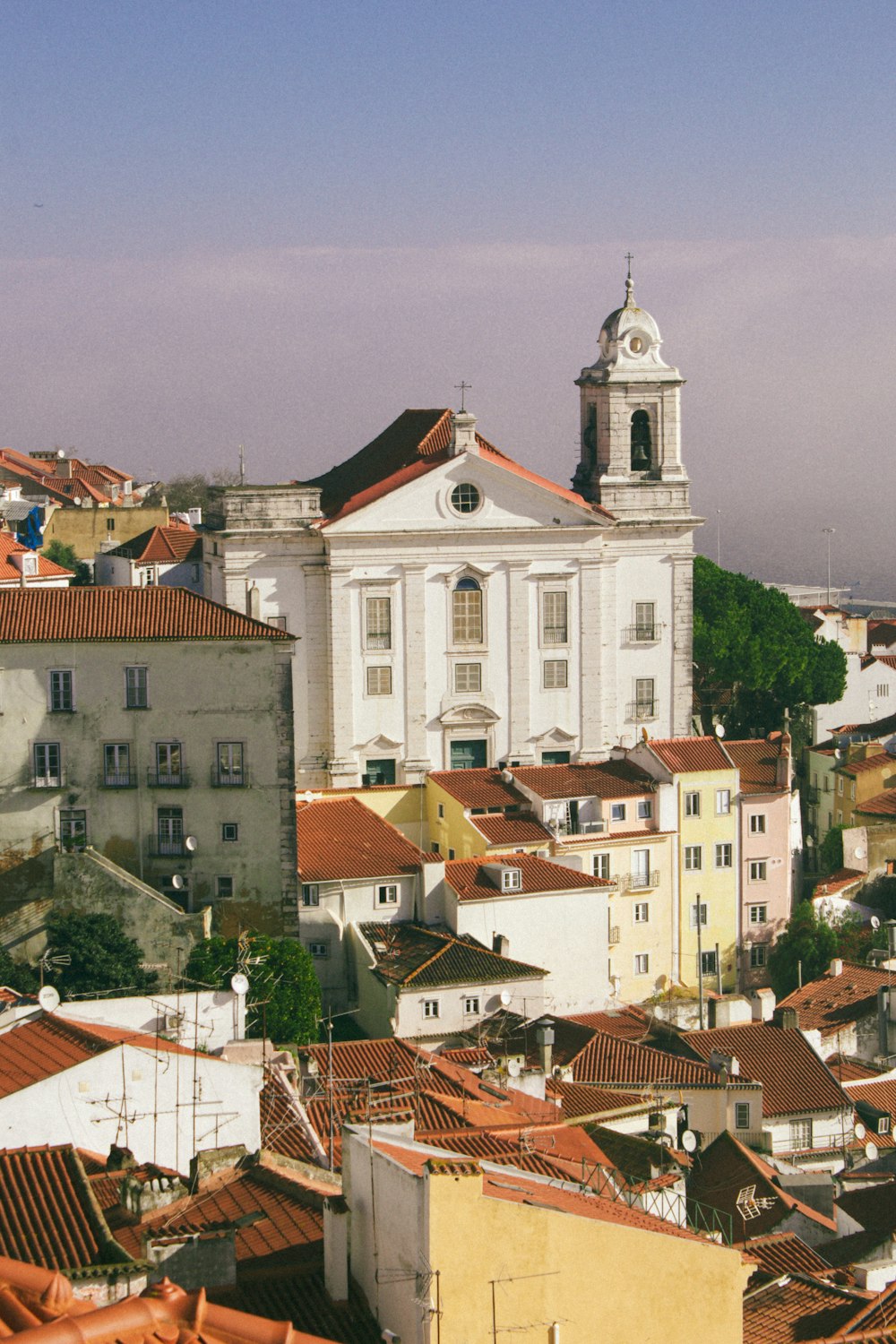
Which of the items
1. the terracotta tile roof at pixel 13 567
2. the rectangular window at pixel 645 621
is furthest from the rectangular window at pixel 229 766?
the terracotta tile roof at pixel 13 567

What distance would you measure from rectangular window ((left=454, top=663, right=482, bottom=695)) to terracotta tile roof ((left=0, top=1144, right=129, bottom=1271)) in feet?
109

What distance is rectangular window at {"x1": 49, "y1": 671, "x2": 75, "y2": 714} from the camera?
3353 cm

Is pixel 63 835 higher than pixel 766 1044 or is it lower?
higher

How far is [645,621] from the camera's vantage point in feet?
162

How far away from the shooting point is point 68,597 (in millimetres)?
34500

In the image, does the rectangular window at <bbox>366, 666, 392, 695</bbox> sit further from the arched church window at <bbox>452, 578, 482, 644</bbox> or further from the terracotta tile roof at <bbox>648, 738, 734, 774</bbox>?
the terracotta tile roof at <bbox>648, 738, 734, 774</bbox>

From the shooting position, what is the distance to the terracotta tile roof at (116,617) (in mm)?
33625

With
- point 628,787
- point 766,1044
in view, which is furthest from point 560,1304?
point 628,787

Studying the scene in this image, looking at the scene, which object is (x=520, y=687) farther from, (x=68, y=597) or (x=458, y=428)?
(x=68, y=597)

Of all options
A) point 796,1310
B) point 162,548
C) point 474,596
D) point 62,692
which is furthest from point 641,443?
point 796,1310

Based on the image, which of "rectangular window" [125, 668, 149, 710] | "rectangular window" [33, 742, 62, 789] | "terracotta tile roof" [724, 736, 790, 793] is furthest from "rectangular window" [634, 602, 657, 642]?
"rectangular window" [33, 742, 62, 789]

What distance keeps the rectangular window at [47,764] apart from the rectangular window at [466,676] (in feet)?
51.2

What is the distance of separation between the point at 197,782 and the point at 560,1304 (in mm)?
22956

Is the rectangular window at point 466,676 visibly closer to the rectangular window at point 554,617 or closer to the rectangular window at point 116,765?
the rectangular window at point 554,617
